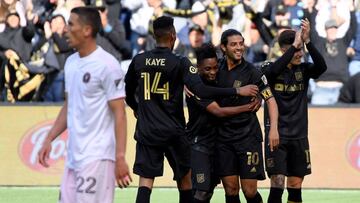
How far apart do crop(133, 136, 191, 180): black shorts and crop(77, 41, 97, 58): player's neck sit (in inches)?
116

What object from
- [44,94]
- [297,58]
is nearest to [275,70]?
[297,58]

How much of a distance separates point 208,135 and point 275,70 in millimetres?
1126

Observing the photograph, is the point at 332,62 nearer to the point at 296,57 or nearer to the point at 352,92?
the point at 352,92

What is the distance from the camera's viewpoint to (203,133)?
10.8 m

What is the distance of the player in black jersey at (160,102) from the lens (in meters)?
10.6

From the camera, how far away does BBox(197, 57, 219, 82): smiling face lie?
10.7 metres

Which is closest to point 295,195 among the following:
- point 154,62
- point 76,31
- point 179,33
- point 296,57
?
point 296,57

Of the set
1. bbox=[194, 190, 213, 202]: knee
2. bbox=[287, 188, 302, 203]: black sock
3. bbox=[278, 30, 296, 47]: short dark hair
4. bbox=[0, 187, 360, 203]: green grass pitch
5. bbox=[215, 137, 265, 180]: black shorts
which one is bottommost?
bbox=[0, 187, 360, 203]: green grass pitch

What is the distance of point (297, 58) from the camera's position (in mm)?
11594

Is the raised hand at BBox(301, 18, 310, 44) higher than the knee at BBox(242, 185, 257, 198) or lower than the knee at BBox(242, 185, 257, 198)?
higher

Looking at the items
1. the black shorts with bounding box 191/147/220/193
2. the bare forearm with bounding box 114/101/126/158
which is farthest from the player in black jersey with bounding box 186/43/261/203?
the bare forearm with bounding box 114/101/126/158

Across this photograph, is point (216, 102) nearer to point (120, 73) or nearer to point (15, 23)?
point (120, 73)

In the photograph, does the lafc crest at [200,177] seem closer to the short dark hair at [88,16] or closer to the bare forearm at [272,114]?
the bare forearm at [272,114]

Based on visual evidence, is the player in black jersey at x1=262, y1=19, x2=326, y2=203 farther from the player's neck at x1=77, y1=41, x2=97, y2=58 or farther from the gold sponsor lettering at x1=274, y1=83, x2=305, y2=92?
the player's neck at x1=77, y1=41, x2=97, y2=58
